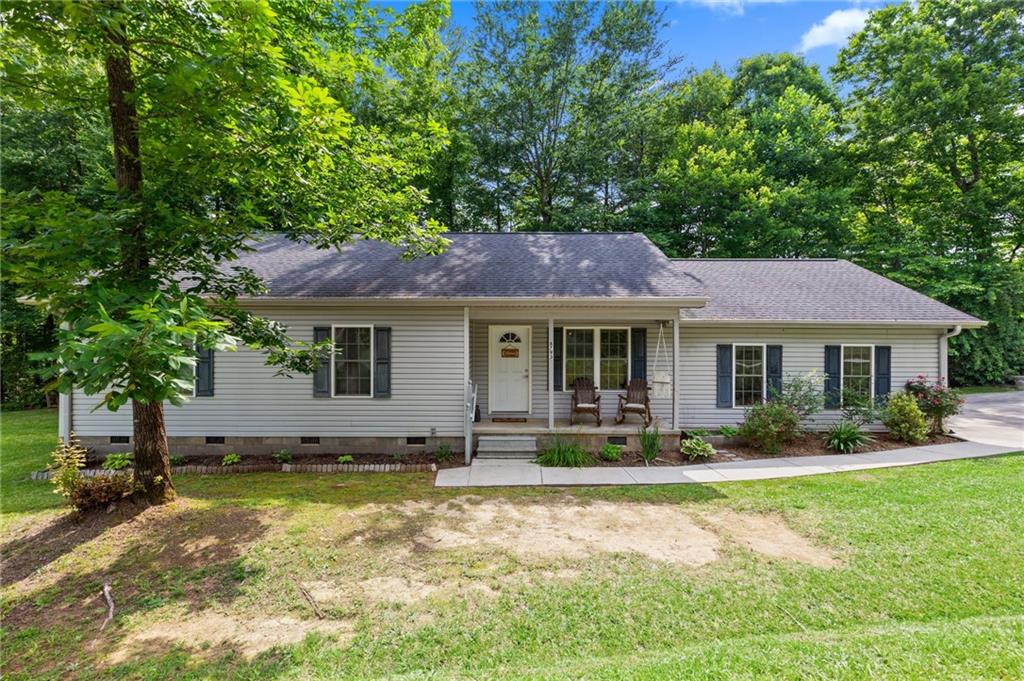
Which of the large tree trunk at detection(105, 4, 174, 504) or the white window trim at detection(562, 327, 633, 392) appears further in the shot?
the white window trim at detection(562, 327, 633, 392)

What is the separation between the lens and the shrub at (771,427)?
27.7 ft

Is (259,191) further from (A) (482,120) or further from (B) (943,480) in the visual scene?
(A) (482,120)

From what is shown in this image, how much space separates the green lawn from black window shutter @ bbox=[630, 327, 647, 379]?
393cm

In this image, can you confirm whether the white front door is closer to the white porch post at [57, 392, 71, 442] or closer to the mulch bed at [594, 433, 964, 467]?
the mulch bed at [594, 433, 964, 467]

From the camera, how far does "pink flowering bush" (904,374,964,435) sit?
9.18 meters

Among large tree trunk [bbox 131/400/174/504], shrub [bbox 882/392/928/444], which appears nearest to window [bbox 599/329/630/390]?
shrub [bbox 882/392/928/444]

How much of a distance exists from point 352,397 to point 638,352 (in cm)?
629

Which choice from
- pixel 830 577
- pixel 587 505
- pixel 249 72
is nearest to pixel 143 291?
pixel 249 72

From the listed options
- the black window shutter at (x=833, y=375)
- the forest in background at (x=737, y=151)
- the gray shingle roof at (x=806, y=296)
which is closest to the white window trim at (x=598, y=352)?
the gray shingle roof at (x=806, y=296)

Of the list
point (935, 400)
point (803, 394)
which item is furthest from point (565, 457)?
point (935, 400)

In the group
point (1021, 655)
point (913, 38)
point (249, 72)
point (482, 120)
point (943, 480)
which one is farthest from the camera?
point (482, 120)

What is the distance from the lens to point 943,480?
21.5ft

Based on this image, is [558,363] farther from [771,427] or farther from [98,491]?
[98,491]

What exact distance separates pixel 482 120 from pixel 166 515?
18839 mm
